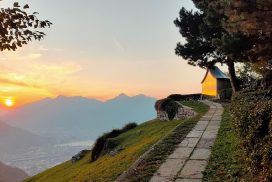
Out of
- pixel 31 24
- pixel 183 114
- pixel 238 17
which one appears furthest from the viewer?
pixel 183 114

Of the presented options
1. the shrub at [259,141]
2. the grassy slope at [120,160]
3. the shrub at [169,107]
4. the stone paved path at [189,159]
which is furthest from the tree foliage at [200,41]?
the shrub at [259,141]

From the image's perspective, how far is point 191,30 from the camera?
46.3 metres

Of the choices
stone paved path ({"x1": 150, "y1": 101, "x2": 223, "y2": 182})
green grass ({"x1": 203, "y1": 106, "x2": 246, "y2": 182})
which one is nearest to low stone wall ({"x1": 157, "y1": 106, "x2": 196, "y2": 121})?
stone paved path ({"x1": 150, "y1": 101, "x2": 223, "y2": 182})

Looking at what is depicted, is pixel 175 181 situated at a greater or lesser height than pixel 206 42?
lesser

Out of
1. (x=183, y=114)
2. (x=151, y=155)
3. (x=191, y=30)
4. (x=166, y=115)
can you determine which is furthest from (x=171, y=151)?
(x=191, y=30)

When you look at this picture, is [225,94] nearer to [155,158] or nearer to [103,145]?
[103,145]

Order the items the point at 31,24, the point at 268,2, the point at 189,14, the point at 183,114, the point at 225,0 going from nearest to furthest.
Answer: the point at 31,24
the point at 268,2
the point at 225,0
the point at 183,114
the point at 189,14

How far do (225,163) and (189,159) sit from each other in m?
1.65

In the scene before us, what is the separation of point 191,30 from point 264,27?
24082 millimetres

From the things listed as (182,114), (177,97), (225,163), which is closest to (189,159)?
(225,163)

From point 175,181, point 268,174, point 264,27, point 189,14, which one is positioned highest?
point 189,14

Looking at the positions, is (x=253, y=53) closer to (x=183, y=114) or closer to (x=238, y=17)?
(x=238, y=17)

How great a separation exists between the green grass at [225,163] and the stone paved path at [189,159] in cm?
26

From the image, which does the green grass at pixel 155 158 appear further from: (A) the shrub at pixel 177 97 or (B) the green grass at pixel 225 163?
(A) the shrub at pixel 177 97
